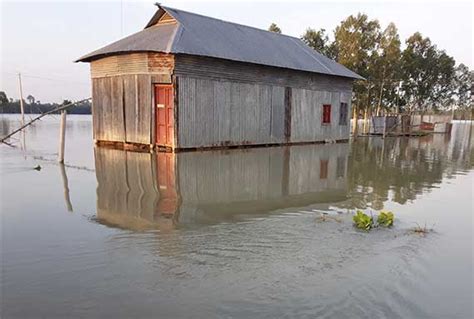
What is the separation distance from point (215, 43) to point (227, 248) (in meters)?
14.2

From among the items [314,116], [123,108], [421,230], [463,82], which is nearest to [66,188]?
[421,230]

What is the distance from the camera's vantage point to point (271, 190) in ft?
31.2

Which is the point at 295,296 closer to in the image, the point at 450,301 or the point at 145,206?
the point at 450,301

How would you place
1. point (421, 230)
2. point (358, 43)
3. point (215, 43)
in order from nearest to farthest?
point (421, 230)
point (215, 43)
point (358, 43)

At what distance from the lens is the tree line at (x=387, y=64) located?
3978cm

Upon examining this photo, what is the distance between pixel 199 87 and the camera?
16875mm

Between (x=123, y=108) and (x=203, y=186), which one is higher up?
(x=123, y=108)

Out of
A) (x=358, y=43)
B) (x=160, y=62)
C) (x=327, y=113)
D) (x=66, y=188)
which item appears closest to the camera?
(x=66, y=188)

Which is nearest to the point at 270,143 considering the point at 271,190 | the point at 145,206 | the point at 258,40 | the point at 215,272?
the point at 258,40

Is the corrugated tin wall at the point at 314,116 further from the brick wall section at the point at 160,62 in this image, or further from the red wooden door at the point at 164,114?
the brick wall section at the point at 160,62

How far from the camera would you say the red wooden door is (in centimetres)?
1628

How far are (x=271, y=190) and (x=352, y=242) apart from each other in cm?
390

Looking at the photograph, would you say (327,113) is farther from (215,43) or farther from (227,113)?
(215,43)

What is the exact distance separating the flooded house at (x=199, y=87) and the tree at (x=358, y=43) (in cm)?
1828
